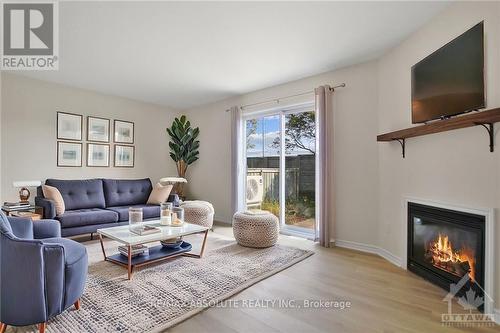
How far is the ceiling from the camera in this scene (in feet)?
7.44

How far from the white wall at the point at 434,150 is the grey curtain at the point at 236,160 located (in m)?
2.45

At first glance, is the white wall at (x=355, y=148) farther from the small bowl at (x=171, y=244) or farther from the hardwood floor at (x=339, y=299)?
the small bowl at (x=171, y=244)

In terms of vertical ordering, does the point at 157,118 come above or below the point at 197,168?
above

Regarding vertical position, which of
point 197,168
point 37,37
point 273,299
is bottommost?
point 273,299

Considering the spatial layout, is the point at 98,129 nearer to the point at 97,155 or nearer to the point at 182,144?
the point at 97,155

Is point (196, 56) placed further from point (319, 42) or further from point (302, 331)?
point (302, 331)

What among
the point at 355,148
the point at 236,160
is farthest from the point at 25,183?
the point at 355,148

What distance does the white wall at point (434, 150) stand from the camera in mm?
1904

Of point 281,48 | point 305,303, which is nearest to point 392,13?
point 281,48

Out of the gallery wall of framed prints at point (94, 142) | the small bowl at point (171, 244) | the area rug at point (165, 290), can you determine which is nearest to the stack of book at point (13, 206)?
the gallery wall of framed prints at point (94, 142)

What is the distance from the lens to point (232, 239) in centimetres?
387

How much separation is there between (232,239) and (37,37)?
3438mm

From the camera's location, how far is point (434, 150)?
2455 mm

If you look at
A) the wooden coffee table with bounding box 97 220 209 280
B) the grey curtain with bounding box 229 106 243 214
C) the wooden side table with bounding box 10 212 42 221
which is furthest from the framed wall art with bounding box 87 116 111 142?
the wooden coffee table with bounding box 97 220 209 280
